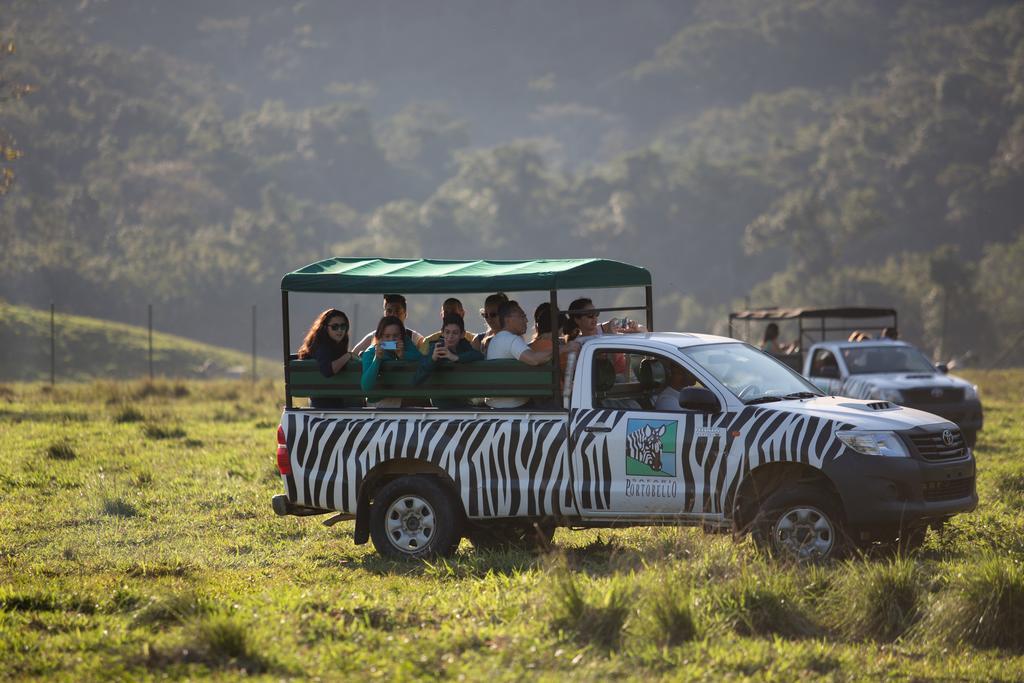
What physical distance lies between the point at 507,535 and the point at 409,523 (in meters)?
0.94

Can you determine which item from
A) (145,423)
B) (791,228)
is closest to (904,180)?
(791,228)

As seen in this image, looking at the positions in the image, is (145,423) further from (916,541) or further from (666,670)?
(666,670)

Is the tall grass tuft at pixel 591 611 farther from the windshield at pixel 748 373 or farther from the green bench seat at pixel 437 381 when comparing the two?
the green bench seat at pixel 437 381

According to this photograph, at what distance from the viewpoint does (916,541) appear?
11180mm

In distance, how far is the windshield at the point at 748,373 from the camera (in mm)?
10898

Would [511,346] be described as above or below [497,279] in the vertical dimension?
below

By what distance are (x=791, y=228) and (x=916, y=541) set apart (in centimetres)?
8969

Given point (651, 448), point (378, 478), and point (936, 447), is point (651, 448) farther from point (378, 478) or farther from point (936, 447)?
point (378, 478)

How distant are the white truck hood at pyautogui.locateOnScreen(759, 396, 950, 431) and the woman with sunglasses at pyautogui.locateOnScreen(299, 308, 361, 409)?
344cm

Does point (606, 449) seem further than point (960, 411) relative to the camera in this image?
No

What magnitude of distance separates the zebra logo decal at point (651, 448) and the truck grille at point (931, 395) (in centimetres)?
989

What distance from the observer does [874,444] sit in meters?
10.3

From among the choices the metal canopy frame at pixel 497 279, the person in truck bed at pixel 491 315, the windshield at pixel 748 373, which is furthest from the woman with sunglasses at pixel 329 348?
the windshield at pixel 748 373

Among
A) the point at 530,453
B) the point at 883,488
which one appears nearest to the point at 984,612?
the point at 883,488
